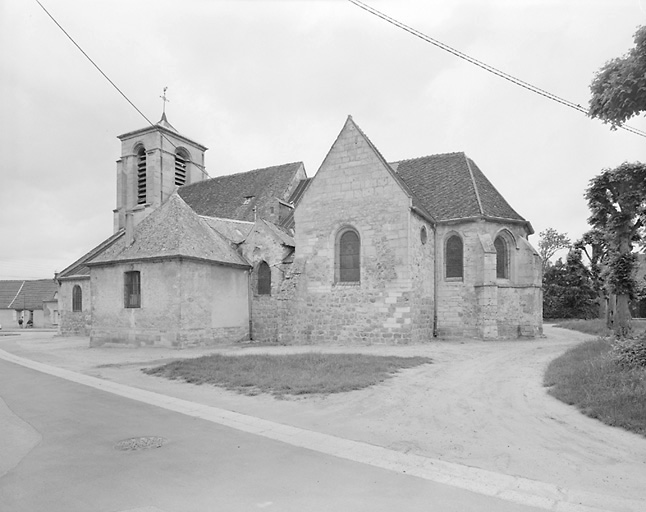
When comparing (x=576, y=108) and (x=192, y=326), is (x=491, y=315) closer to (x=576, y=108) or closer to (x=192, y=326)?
(x=576, y=108)

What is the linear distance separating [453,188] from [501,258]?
13.6ft

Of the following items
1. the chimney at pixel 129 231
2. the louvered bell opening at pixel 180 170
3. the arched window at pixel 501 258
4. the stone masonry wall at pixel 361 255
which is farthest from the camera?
the louvered bell opening at pixel 180 170

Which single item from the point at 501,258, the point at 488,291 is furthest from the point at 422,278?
the point at 501,258

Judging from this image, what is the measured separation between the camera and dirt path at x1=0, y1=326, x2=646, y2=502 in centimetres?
515

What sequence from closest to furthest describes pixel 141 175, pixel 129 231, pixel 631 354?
pixel 631 354, pixel 129 231, pixel 141 175

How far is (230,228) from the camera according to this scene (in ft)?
84.0

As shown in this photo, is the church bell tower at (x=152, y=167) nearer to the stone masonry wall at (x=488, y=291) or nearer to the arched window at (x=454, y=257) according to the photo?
the arched window at (x=454, y=257)

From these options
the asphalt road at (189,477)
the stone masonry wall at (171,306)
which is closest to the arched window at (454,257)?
the stone masonry wall at (171,306)

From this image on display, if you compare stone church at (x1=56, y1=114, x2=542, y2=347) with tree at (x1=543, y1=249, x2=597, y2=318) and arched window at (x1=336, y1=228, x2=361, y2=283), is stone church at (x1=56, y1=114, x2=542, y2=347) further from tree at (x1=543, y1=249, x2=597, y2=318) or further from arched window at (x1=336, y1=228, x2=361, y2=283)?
tree at (x1=543, y1=249, x2=597, y2=318)

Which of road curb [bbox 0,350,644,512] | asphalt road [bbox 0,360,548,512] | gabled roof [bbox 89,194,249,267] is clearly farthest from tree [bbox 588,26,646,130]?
gabled roof [bbox 89,194,249,267]

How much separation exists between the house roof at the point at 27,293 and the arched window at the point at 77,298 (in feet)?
88.7

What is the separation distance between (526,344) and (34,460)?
58.1 feet

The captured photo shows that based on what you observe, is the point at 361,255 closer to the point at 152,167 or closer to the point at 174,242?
the point at 174,242

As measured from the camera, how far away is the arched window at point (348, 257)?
20.2 m
